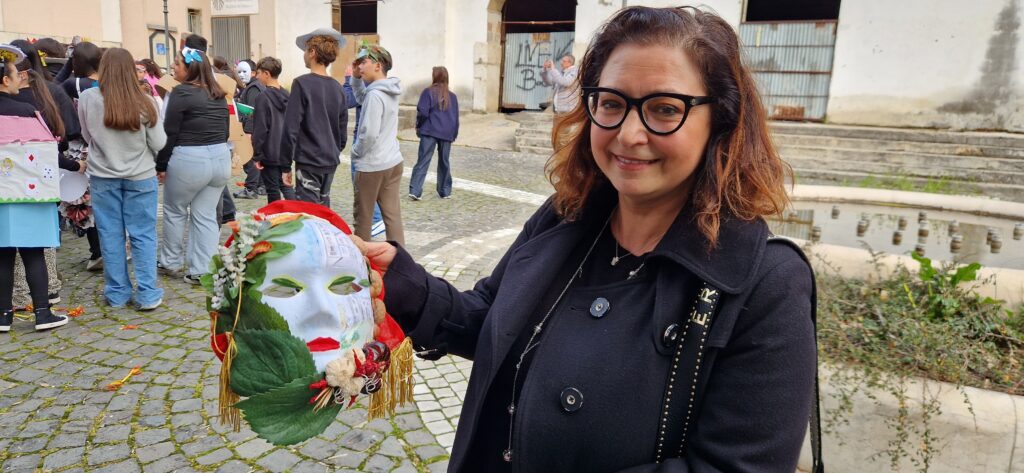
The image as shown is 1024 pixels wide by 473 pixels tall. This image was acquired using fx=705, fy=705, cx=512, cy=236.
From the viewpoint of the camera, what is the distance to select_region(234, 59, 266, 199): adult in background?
25.5 ft

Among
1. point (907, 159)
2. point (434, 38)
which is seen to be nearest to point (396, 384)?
point (907, 159)

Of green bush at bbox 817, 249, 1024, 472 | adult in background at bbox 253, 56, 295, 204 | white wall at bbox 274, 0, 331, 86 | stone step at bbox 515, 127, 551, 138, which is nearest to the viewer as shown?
green bush at bbox 817, 249, 1024, 472

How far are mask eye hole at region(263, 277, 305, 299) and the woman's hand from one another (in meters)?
0.29

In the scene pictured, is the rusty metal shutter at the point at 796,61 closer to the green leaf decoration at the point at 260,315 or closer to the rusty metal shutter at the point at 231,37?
the green leaf decoration at the point at 260,315

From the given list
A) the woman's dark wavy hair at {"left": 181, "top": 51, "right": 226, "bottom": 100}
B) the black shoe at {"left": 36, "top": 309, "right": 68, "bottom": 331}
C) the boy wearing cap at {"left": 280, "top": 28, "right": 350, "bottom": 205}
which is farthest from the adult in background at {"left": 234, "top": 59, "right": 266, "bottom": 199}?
the black shoe at {"left": 36, "top": 309, "right": 68, "bottom": 331}

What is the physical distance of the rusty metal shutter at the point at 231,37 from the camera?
72.4 feet

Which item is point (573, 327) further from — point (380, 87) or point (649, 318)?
point (380, 87)

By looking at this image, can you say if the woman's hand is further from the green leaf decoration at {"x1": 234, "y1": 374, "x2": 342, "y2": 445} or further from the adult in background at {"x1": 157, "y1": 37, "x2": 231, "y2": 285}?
the adult in background at {"x1": 157, "y1": 37, "x2": 231, "y2": 285}

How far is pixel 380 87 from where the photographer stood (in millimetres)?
6031

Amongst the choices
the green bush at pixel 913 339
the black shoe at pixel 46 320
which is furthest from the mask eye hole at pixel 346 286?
the black shoe at pixel 46 320

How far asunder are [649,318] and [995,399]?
211 centimetres

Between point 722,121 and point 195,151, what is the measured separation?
464 cm

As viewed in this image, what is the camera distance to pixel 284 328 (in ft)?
4.93

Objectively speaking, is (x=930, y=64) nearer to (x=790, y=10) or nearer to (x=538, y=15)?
(x=790, y=10)
